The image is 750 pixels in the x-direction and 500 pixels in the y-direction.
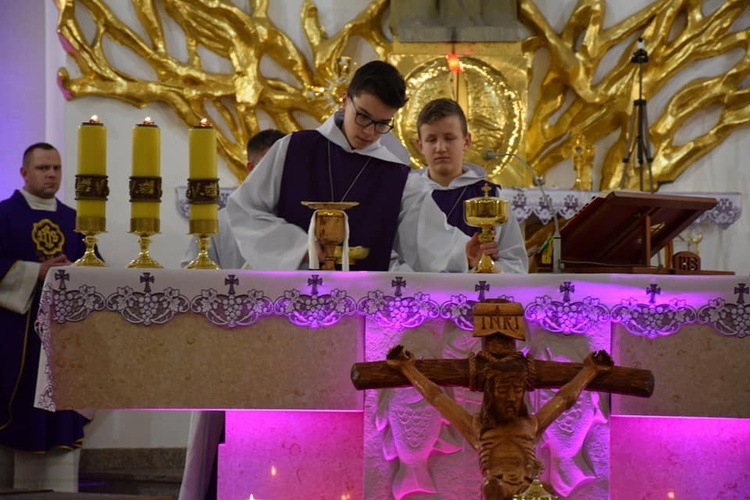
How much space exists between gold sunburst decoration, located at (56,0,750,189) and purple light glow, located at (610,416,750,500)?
3.99 meters

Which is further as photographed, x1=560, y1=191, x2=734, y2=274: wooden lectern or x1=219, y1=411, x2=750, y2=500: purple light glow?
x1=560, y1=191, x2=734, y2=274: wooden lectern

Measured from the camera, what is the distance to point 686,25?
833cm

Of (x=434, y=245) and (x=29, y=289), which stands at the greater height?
(x=434, y=245)

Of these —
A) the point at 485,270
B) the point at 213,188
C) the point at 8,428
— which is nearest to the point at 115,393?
the point at 213,188

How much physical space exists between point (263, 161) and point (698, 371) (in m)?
1.76

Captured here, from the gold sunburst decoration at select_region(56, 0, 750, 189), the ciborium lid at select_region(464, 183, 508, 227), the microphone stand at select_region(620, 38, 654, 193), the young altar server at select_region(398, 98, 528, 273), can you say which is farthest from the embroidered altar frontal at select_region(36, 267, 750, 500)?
the gold sunburst decoration at select_region(56, 0, 750, 189)

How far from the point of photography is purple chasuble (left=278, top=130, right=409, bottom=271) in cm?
490

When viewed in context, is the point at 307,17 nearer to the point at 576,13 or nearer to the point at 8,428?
the point at 576,13

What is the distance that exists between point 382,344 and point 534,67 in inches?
179

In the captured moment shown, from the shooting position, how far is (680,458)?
430 centimetres

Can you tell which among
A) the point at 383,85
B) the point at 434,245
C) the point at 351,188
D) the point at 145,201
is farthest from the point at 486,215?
the point at 145,201

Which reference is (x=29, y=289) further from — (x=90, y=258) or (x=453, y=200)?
(x=90, y=258)

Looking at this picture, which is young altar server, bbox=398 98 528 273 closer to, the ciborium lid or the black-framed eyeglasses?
the ciborium lid

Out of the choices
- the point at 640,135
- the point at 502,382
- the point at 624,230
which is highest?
the point at 640,135
